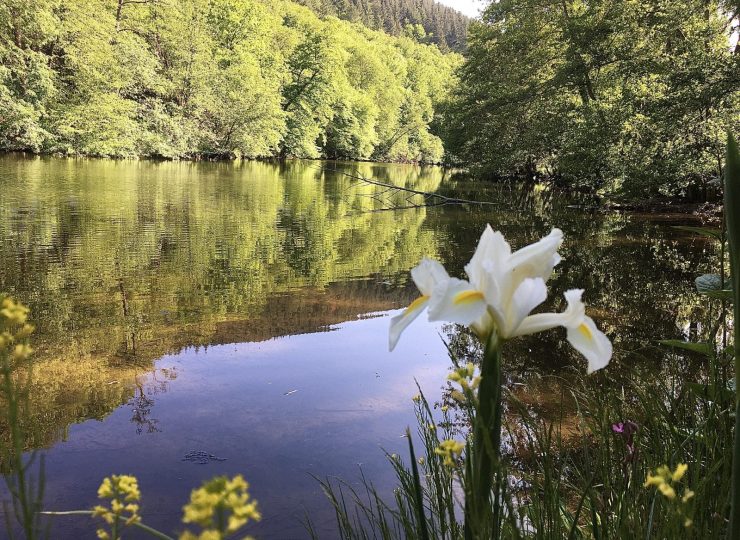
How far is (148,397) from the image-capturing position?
150 inches

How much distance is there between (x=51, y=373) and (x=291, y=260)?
4564 millimetres

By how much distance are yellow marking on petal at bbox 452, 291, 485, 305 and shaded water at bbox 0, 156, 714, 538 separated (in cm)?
142

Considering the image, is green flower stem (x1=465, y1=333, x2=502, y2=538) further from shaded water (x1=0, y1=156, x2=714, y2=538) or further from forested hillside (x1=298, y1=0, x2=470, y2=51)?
forested hillside (x1=298, y1=0, x2=470, y2=51)

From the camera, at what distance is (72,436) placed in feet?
10.7

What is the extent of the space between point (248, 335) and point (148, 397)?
1.45 metres

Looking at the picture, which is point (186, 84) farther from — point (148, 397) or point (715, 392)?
point (715, 392)

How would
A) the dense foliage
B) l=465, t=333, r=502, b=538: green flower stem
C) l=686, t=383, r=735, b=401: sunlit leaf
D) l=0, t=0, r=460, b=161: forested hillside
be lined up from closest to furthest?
l=465, t=333, r=502, b=538: green flower stem
l=686, t=383, r=735, b=401: sunlit leaf
the dense foliage
l=0, t=0, r=460, b=161: forested hillside

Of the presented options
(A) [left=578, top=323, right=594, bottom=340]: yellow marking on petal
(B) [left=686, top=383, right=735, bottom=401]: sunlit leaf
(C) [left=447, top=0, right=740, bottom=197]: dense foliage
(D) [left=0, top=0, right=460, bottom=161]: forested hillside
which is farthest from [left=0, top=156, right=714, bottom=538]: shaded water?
(D) [left=0, top=0, right=460, bottom=161]: forested hillside

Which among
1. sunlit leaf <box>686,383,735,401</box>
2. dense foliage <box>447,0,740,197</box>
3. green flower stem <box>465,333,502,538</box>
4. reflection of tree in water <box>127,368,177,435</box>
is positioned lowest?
reflection of tree in water <box>127,368,177,435</box>

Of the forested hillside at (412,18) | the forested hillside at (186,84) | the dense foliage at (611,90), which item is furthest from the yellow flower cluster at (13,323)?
the forested hillside at (412,18)

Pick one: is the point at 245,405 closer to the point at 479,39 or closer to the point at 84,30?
the point at 479,39

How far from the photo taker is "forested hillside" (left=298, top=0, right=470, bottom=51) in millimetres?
110312

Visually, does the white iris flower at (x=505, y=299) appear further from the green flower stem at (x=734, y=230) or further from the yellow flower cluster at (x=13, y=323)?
the yellow flower cluster at (x=13, y=323)

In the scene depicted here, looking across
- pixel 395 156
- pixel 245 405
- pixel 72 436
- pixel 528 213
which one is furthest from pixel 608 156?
pixel 395 156
